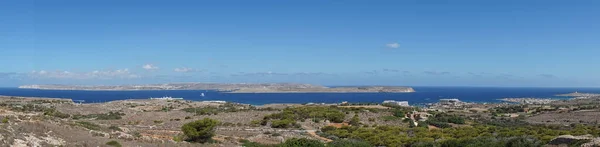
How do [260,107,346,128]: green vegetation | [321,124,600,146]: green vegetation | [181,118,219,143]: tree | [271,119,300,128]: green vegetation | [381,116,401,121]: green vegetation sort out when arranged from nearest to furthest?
[321,124,600,146]: green vegetation, [181,118,219,143]: tree, [271,119,300,128]: green vegetation, [260,107,346,128]: green vegetation, [381,116,401,121]: green vegetation

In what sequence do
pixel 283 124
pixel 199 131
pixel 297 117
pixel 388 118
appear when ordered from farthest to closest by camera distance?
pixel 388 118 → pixel 297 117 → pixel 283 124 → pixel 199 131

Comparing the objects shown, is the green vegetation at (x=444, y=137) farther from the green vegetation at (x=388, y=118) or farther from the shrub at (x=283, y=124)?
the green vegetation at (x=388, y=118)

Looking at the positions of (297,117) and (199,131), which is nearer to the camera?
(199,131)

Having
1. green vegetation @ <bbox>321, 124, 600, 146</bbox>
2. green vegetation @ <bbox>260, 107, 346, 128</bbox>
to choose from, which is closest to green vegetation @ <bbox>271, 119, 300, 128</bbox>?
green vegetation @ <bbox>260, 107, 346, 128</bbox>

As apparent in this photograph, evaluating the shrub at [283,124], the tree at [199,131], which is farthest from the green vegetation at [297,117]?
the tree at [199,131]

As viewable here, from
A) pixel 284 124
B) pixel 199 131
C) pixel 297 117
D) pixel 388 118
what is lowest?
pixel 284 124

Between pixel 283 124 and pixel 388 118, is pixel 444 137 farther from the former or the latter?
pixel 388 118

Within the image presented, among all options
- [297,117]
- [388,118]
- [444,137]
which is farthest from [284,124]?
[444,137]

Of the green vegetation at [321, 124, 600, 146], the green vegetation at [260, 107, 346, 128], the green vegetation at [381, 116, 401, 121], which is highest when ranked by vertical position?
the green vegetation at [260, 107, 346, 128]

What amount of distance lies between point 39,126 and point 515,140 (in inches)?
936

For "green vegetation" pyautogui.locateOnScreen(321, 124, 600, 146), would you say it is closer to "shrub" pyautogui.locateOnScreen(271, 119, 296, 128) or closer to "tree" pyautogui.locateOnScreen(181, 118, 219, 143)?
"shrub" pyautogui.locateOnScreen(271, 119, 296, 128)

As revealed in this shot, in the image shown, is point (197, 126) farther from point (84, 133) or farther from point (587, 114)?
point (587, 114)

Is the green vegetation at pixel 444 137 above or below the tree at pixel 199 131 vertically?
below

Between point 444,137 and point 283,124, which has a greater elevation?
point 283,124
